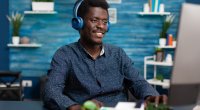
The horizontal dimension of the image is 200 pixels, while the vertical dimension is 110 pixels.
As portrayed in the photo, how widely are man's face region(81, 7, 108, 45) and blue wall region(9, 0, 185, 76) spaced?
2.80m

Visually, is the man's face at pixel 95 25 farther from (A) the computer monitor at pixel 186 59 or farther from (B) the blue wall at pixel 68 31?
(B) the blue wall at pixel 68 31

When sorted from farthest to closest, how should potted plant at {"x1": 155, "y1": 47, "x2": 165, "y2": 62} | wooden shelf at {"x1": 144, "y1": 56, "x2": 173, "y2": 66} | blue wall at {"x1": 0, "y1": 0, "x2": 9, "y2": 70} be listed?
blue wall at {"x1": 0, "y1": 0, "x2": 9, "y2": 70} → potted plant at {"x1": 155, "y1": 47, "x2": 165, "y2": 62} → wooden shelf at {"x1": 144, "y1": 56, "x2": 173, "y2": 66}

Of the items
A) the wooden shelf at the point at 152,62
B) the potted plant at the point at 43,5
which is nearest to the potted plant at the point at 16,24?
the potted plant at the point at 43,5

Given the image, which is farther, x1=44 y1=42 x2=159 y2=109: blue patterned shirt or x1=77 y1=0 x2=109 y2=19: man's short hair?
x1=77 y1=0 x2=109 y2=19: man's short hair

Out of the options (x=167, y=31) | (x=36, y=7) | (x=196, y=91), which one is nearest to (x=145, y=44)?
(x=167, y=31)

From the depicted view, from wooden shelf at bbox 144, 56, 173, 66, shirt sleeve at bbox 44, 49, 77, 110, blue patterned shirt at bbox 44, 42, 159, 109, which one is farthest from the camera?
wooden shelf at bbox 144, 56, 173, 66

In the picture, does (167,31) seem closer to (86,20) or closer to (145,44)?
(145,44)

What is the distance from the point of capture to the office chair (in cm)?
405

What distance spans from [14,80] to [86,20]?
3.02 metres

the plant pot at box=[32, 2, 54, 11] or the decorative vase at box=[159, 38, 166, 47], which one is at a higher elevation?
the plant pot at box=[32, 2, 54, 11]

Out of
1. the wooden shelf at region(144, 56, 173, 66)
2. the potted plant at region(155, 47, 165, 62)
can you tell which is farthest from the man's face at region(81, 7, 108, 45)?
the potted plant at region(155, 47, 165, 62)

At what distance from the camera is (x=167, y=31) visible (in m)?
4.50

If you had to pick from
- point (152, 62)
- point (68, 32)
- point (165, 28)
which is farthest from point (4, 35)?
point (165, 28)

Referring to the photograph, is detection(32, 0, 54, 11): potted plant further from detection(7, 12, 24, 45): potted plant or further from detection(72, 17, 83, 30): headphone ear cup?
detection(72, 17, 83, 30): headphone ear cup
